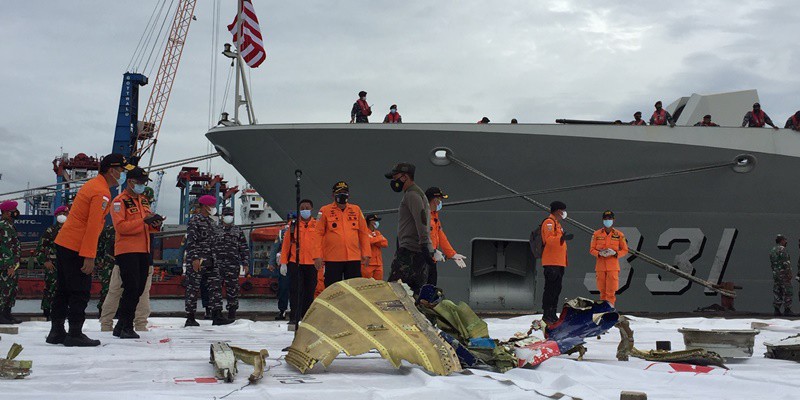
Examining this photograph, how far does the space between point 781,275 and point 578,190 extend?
11.1ft

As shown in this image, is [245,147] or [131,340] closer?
[131,340]

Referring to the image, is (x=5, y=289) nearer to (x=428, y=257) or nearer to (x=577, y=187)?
Result: (x=428, y=257)

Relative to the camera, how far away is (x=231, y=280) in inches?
364

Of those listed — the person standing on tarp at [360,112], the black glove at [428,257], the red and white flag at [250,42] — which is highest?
the red and white flag at [250,42]

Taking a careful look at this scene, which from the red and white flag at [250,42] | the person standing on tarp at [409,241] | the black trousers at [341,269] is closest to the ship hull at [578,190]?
the red and white flag at [250,42]

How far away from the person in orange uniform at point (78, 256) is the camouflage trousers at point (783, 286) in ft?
34.0

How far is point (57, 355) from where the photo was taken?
473 cm

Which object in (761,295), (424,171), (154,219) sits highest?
(424,171)

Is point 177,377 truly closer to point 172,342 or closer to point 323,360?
point 323,360

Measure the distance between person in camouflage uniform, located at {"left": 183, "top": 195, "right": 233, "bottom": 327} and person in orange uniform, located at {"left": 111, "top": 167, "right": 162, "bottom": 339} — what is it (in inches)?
80.8

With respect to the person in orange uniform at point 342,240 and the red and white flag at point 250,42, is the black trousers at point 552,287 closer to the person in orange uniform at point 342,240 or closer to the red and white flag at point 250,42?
the person in orange uniform at point 342,240

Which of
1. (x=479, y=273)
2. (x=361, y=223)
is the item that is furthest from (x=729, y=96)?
(x=361, y=223)

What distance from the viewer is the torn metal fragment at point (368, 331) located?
3912mm

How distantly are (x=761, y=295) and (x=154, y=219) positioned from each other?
407 inches
